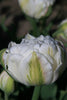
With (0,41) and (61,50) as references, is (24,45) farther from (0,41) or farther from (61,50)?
(0,41)

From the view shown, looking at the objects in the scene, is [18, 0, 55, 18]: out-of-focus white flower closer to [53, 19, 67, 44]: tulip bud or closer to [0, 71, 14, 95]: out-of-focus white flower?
[53, 19, 67, 44]: tulip bud

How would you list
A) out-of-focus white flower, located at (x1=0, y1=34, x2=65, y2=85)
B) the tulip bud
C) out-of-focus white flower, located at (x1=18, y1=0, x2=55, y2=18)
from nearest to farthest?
1. out-of-focus white flower, located at (x1=0, y1=34, x2=65, y2=85)
2. the tulip bud
3. out-of-focus white flower, located at (x1=18, y1=0, x2=55, y2=18)

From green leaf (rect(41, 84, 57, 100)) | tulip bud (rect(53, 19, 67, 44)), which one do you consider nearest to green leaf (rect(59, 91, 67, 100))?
green leaf (rect(41, 84, 57, 100))

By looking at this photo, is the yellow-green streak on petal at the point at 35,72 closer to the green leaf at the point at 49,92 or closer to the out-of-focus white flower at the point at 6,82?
the out-of-focus white flower at the point at 6,82

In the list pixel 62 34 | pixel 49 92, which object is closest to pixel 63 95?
pixel 49 92

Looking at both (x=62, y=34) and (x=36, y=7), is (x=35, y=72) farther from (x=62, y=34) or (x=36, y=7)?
(x=36, y=7)

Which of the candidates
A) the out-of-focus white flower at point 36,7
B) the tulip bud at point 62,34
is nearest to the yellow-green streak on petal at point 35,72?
the tulip bud at point 62,34

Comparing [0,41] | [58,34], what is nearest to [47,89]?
[58,34]
